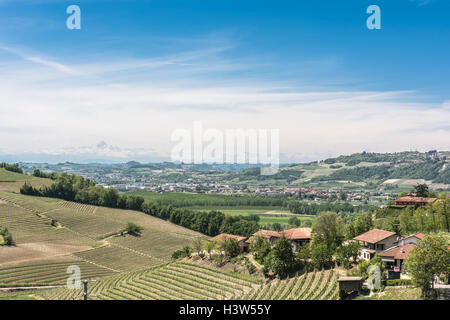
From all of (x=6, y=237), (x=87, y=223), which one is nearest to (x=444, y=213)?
(x=6, y=237)

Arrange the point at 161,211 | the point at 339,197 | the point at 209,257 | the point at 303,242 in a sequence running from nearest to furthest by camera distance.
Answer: the point at 303,242
the point at 209,257
the point at 161,211
the point at 339,197

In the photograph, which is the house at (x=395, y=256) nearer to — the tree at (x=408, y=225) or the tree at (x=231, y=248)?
the tree at (x=408, y=225)

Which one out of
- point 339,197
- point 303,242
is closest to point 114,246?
point 303,242

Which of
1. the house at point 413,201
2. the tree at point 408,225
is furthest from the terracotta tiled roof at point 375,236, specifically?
the house at point 413,201

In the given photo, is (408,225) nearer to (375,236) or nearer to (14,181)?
(375,236)
